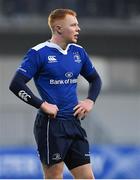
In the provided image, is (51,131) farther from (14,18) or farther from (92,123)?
(14,18)

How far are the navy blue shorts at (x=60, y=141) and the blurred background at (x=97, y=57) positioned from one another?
10026mm

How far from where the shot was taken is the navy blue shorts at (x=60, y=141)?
7.32 metres

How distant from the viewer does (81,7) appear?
21.2 metres

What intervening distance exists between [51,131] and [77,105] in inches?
12.4

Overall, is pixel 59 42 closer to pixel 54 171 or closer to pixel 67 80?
pixel 67 80

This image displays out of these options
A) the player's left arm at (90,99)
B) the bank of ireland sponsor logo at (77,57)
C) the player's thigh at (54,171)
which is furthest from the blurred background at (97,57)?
the player's thigh at (54,171)

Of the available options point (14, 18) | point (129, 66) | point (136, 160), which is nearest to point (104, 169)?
point (136, 160)

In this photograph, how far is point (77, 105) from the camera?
7363 millimetres

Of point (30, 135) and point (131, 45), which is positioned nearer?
point (30, 135)

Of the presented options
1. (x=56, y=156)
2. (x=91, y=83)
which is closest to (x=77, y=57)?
(x=91, y=83)

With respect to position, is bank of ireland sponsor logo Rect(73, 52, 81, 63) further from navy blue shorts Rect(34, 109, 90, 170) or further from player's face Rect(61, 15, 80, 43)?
navy blue shorts Rect(34, 109, 90, 170)

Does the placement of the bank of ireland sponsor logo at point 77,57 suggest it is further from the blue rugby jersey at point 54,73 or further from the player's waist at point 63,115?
the player's waist at point 63,115

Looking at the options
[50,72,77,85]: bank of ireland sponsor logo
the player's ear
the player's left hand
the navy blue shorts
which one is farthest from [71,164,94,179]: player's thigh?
the player's ear

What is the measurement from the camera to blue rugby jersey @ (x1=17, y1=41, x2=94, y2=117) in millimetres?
7285
